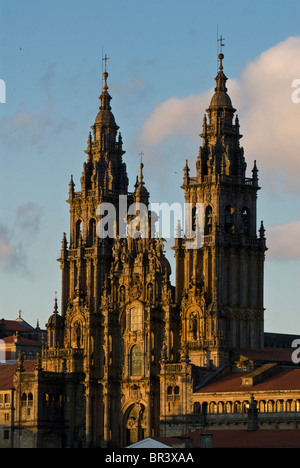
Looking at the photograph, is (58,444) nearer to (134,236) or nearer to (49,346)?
(49,346)

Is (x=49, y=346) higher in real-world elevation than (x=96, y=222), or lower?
lower

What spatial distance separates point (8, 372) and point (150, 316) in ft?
76.4

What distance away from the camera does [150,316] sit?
166875mm

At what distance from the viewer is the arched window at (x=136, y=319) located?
170m

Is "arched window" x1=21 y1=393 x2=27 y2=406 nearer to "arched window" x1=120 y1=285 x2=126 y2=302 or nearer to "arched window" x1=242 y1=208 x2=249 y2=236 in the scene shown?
"arched window" x1=120 y1=285 x2=126 y2=302

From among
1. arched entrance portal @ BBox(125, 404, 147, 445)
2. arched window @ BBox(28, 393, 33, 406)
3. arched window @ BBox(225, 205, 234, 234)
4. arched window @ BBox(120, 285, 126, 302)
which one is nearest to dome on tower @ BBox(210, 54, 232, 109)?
arched window @ BBox(225, 205, 234, 234)

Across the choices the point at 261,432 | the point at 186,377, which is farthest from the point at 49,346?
the point at 261,432

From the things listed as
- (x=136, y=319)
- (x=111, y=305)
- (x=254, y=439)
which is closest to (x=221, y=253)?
(x=136, y=319)

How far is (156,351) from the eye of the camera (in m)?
167

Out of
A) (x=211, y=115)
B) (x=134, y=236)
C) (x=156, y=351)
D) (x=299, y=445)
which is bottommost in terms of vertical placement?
(x=299, y=445)

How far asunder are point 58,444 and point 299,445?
1959 inches

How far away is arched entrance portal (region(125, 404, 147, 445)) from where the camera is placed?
546 ft

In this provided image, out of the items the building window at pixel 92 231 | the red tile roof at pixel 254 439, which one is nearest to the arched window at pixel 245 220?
the building window at pixel 92 231

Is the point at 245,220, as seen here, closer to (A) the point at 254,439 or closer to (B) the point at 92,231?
(B) the point at 92,231
